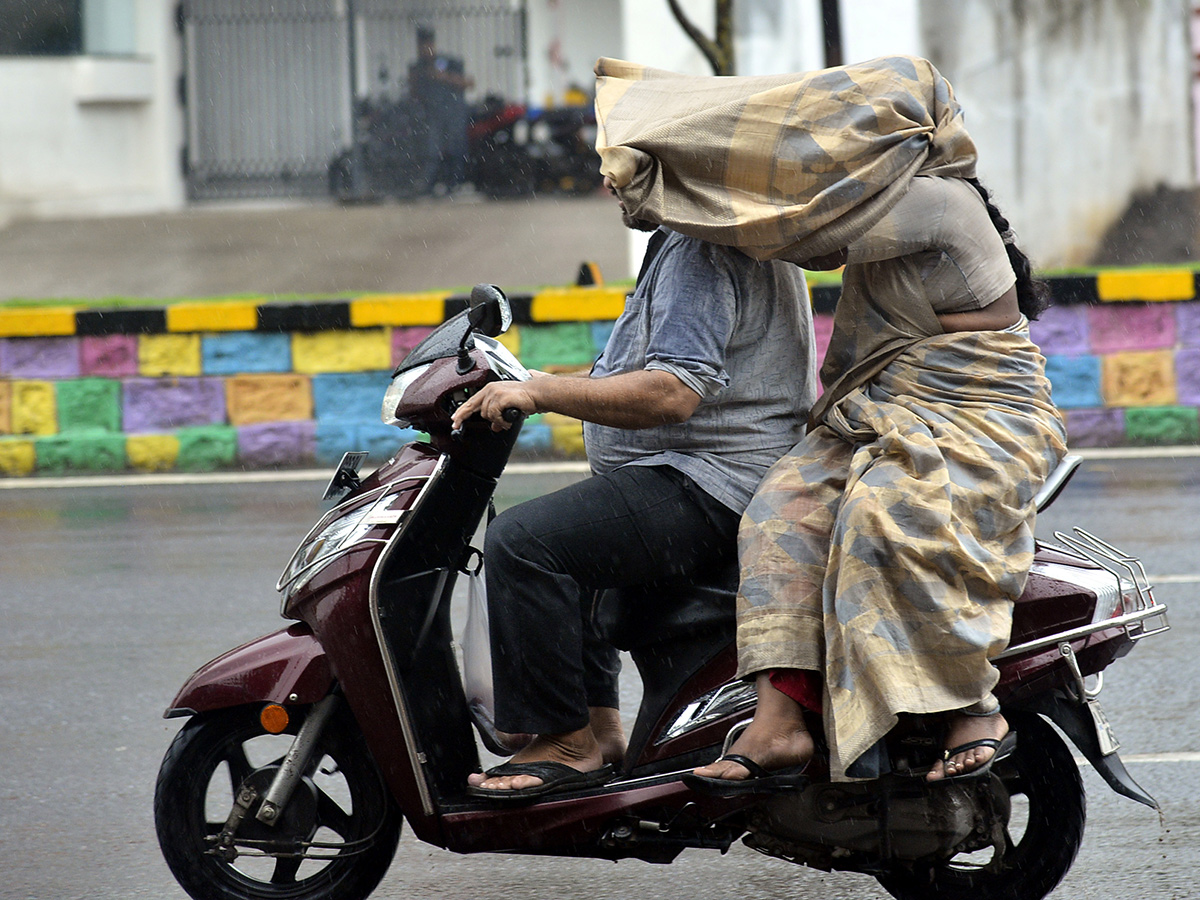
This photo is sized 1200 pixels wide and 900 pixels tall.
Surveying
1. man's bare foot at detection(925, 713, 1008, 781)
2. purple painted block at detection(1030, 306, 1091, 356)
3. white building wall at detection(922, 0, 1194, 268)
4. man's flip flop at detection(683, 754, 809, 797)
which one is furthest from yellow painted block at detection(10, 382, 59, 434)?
white building wall at detection(922, 0, 1194, 268)

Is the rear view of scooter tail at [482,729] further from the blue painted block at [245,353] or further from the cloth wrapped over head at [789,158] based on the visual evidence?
the blue painted block at [245,353]

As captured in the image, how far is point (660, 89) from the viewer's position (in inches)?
125

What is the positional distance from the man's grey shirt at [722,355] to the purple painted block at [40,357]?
726 centimetres

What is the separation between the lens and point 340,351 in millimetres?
9781

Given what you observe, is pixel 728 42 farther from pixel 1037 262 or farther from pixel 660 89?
pixel 660 89

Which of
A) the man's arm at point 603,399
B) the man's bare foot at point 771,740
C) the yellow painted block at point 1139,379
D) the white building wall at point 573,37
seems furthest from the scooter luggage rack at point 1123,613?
the white building wall at point 573,37

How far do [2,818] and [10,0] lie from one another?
16.8 metres

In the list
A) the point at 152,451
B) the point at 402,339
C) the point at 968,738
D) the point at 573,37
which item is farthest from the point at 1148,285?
the point at 573,37

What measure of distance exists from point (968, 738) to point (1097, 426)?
7261 millimetres

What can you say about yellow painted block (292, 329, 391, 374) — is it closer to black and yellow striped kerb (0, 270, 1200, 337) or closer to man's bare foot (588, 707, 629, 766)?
black and yellow striped kerb (0, 270, 1200, 337)

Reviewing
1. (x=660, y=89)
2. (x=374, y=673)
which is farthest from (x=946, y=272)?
(x=374, y=673)

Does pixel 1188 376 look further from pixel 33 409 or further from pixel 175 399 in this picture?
pixel 33 409

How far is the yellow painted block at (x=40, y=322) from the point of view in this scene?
9672 millimetres

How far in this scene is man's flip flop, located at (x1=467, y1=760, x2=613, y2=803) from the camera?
10.5 feet
